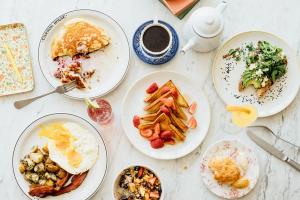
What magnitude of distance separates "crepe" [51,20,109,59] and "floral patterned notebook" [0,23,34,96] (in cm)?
13

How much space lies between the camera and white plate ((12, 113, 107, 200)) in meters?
2.17

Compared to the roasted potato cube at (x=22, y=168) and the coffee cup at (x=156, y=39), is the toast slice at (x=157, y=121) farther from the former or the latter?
the roasted potato cube at (x=22, y=168)

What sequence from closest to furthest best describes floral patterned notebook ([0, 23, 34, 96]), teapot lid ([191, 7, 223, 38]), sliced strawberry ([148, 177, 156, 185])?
teapot lid ([191, 7, 223, 38]), sliced strawberry ([148, 177, 156, 185]), floral patterned notebook ([0, 23, 34, 96])

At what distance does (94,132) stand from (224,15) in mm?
706

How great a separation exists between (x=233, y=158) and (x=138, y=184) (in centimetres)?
39

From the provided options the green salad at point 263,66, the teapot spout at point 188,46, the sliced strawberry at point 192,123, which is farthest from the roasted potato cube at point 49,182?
the green salad at point 263,66

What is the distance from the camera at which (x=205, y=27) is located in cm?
203

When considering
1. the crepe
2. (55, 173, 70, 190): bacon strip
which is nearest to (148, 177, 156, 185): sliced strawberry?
A: (55, 173, 70, 190): bacon strip

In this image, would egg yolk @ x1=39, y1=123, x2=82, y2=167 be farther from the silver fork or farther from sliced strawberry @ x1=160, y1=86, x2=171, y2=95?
sliced strawberry @ x1=160, y1=86, x2=171, y2=95

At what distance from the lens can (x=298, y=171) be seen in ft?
7.12

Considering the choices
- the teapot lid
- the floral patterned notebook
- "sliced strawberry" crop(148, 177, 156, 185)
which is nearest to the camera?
the teapot lid

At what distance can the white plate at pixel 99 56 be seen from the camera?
86.8 inches

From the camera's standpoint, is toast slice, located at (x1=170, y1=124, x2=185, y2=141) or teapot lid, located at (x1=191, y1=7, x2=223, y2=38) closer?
teapot lid, located at (x1=191, y1=7, x2=223, y2=38)

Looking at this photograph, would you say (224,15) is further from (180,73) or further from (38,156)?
(38,156)
